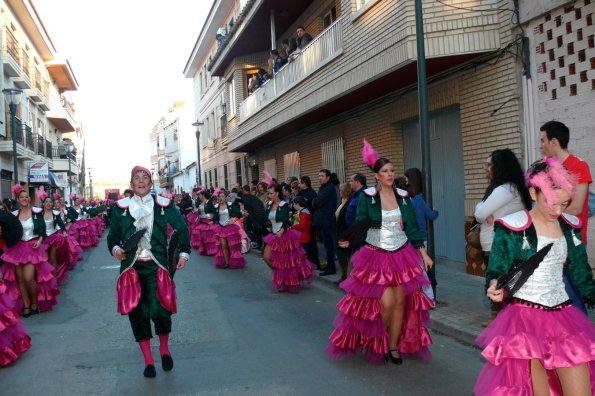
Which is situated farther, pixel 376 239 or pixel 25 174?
pixel 25 174

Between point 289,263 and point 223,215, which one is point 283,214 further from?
point 223,215

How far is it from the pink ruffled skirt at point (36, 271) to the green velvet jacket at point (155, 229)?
3663mm

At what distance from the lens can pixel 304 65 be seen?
15352 millimetres

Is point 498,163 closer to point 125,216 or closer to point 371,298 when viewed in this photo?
point 371,298

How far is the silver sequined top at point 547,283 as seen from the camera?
133 inches

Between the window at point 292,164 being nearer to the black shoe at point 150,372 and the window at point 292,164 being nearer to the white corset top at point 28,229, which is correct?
the white corset top at point 28,229

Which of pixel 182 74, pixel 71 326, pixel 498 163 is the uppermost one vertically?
pixel 182 74

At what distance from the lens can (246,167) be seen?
1094 inches

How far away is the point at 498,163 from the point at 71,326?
5.82 meters

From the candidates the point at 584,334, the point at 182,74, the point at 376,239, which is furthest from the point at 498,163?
the point at 182,74

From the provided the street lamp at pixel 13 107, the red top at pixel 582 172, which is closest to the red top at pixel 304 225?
the red top at pixel 582 172

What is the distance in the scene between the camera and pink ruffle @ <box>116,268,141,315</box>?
5.34 m

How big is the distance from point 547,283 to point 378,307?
7.34 ft

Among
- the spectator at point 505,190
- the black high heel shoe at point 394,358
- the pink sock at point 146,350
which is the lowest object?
the black high heel shoe at point 394,358
